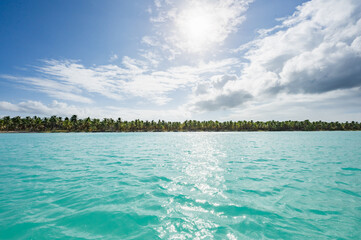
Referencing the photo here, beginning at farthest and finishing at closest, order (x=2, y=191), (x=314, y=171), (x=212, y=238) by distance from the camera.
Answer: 1. (x=314, y=171)
2. (x=2, y=191)
3. (x=212, y=238)

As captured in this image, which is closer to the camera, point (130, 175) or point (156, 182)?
point (156, 182)

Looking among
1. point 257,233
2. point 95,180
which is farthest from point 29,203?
point 257,233

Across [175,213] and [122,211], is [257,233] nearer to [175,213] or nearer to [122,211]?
[175,213]

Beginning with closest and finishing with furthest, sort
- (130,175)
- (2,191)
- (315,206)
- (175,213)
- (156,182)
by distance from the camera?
(175,213), (315,206), (2,191), (156,182), (130,175)

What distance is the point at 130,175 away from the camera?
14.9 m

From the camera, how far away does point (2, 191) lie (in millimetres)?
10562

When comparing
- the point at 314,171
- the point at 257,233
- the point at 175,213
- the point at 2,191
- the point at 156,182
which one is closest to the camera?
the point at 257,233

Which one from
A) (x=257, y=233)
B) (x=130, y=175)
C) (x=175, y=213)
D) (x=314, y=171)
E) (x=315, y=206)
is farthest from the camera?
(x=314, y=171)

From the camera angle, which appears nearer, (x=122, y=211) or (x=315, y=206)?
(x=122, y=211)

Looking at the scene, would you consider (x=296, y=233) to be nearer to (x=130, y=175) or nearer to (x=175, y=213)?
(x=175, y=213)

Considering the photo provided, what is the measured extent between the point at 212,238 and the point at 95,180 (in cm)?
1050

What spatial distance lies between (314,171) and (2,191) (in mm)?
23978

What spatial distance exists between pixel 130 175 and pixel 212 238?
10547 mm

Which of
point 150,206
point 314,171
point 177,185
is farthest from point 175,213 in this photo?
point 314,171
